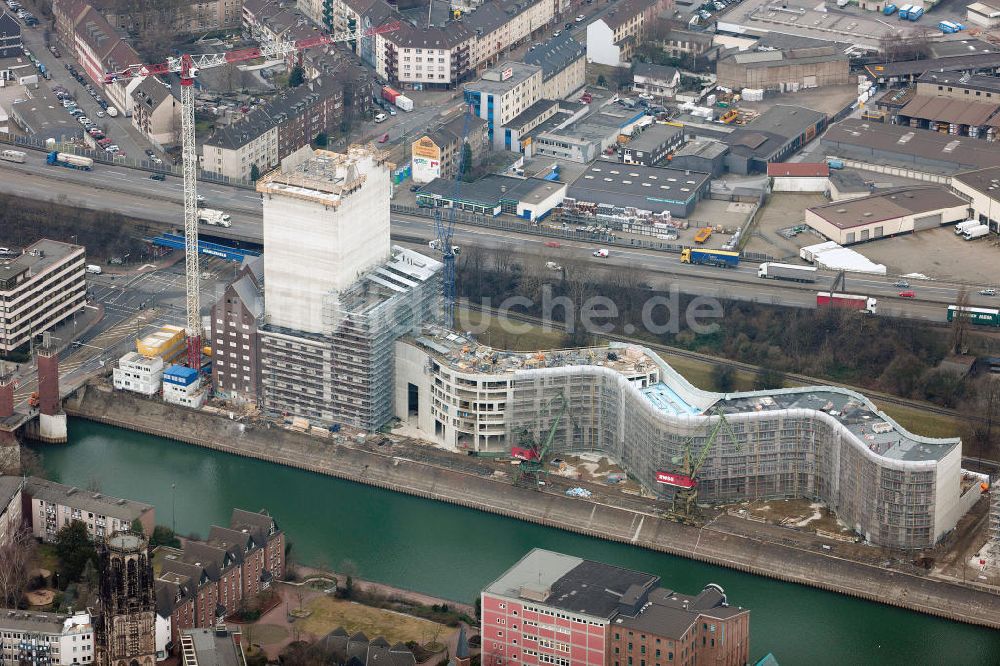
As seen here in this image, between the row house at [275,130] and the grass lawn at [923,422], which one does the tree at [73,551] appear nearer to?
the grass lawn at [923,422]

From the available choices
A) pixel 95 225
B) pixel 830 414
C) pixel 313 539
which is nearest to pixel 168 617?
pixel 313 539

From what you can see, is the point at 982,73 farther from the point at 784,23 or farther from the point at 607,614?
the point at 607,614

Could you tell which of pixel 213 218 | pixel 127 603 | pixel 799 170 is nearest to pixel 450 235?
pixel 213 218

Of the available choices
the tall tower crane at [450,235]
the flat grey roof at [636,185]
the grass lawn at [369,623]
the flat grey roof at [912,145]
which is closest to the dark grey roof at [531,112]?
the tall tower crane at [450,235]

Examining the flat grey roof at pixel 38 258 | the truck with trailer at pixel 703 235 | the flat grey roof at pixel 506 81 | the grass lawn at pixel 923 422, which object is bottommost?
the grass lawn at pixel 923 422

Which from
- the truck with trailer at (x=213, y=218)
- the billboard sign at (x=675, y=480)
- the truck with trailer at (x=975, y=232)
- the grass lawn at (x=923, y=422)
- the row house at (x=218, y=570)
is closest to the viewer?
the row house at (x=218, y=570)

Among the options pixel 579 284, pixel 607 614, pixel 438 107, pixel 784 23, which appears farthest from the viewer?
pixel 784 23
